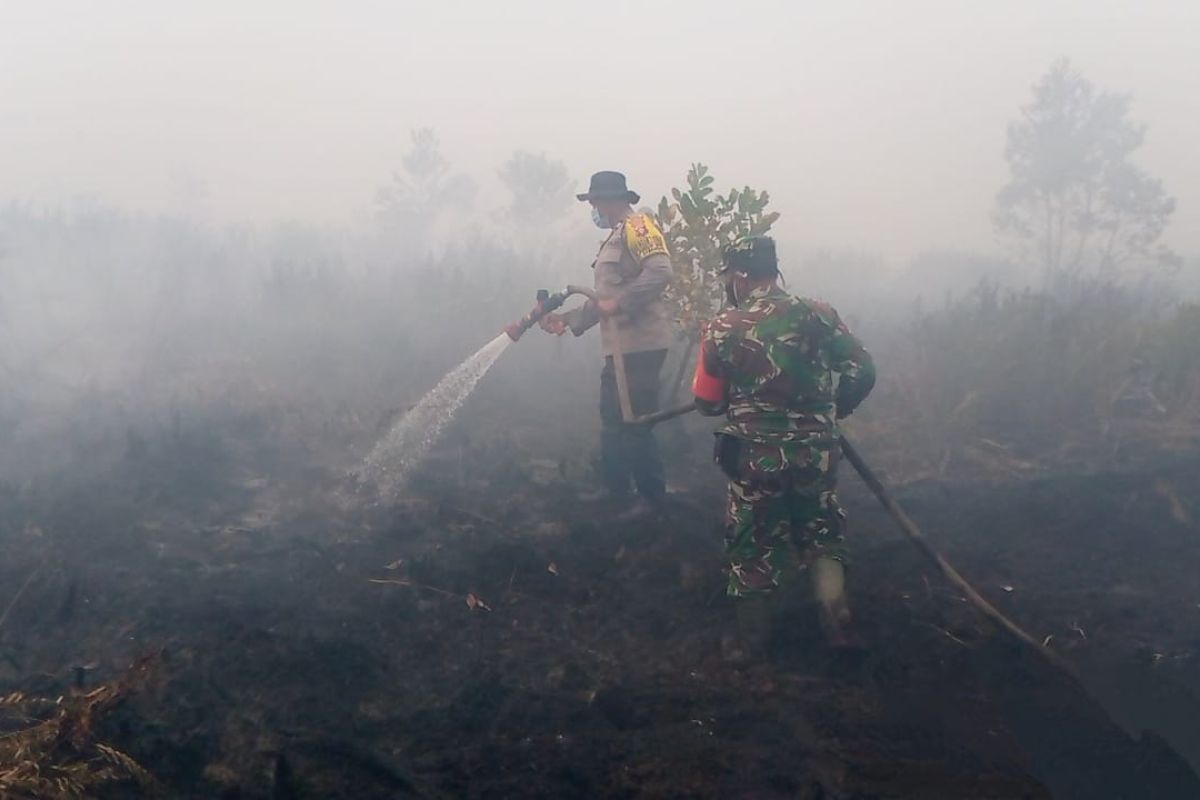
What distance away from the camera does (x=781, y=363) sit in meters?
3.94

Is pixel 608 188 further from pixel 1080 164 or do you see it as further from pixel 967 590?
pixel 1080 164

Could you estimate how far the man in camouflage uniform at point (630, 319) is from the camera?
565 cm

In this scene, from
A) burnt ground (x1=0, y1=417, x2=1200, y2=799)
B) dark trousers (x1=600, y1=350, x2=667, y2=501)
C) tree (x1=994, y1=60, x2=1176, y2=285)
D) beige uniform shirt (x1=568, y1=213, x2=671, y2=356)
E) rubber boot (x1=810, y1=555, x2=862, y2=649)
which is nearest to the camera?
burnt ground (x1=0, y1=417, x2=1200, y2=799)

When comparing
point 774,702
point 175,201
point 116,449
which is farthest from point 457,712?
point 175,201

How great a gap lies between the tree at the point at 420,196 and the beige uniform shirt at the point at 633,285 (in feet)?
59.5

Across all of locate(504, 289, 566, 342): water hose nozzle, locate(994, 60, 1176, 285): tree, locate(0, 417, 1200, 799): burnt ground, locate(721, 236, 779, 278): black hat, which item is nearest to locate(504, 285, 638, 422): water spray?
locate(504, 289, 566, 342): water hose nozzle

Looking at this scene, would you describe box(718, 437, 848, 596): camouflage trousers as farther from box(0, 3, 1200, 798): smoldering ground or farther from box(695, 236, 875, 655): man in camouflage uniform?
box(0, 3, 1200, 798): smoldering ground

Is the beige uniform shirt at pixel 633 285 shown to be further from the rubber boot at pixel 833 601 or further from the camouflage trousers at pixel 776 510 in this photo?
the rubber boot at pixel 833 601

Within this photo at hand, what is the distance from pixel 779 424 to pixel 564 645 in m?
1.49

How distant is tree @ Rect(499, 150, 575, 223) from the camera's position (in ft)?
72.0

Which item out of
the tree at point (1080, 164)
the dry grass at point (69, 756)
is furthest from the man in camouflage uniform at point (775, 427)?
the tree at point (1080, 164)

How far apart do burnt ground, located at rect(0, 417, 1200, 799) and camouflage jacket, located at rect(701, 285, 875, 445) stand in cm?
106

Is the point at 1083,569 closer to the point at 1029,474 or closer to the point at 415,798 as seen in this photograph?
the point at 1029,474

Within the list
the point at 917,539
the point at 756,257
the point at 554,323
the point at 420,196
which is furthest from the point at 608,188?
the point at 420,196
